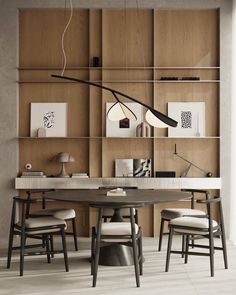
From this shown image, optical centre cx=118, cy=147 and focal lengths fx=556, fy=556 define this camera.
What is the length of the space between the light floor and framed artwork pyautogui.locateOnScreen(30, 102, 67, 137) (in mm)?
2000

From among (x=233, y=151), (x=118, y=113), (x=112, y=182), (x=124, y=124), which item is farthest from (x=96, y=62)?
(x=233, y=151)

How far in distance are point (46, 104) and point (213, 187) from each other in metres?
2.56

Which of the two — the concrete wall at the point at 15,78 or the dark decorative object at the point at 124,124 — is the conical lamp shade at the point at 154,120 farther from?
→ the concrete wall at the point at 15,78

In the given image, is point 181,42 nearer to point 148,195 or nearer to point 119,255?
point 148,195

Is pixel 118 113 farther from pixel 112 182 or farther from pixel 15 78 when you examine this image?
pixel 15 78

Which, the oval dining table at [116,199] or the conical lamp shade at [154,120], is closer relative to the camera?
the oval dining table at [116,199]

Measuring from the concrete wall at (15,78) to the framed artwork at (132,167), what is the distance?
40.6 inches

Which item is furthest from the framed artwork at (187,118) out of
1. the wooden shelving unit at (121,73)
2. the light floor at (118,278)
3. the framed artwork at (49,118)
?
the light floor at (118,278)

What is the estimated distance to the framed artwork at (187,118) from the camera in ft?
25.2

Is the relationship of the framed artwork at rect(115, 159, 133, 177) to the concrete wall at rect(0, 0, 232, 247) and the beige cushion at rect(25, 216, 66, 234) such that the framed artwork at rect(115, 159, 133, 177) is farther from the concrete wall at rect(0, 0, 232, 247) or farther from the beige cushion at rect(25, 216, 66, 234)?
the beige cushion at rect(25, 216, 66, 234)

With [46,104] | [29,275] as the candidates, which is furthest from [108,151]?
[29,275]

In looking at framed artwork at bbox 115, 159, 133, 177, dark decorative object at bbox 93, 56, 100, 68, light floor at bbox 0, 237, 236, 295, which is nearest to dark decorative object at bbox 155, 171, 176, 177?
framed artwork at bbox 115, 159, 133, 177

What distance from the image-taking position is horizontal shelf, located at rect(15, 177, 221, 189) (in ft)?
24.4

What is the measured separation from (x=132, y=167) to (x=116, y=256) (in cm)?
204
